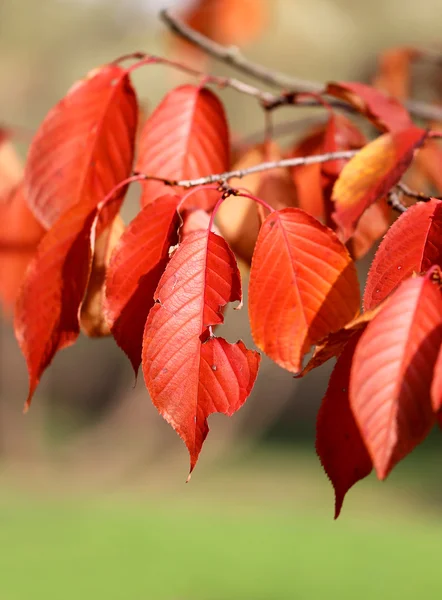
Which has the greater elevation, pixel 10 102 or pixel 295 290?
pixel 295 290

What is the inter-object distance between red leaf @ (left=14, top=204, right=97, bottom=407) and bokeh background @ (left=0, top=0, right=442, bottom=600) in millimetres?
2040

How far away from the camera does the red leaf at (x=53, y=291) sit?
2.33 ft

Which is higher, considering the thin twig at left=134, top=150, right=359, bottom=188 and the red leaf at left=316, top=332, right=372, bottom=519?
the thin twig at left=134, top=150, right=359, bottom=188

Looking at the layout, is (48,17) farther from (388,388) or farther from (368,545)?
(388,388)

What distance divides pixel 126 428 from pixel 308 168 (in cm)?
768

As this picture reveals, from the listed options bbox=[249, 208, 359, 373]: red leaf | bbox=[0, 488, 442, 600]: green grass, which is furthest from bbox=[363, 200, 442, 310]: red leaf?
bbox=[0, 488, 442, 600]: green grass

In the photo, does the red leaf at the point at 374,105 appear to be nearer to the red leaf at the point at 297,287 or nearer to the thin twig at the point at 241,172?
the thin twig at the point at 241,172

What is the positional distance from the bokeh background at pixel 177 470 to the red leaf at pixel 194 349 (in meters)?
2.14

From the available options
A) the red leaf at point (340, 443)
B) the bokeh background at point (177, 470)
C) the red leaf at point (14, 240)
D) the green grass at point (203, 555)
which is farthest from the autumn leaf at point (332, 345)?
the green grass at point (203, 555)

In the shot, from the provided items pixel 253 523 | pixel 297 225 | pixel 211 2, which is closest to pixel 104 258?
pixel 297 225

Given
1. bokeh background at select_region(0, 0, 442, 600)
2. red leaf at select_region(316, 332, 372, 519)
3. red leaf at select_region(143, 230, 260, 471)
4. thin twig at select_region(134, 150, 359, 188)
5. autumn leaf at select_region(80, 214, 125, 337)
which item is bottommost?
bokeh background at select_region(0, 0, 442, 600)

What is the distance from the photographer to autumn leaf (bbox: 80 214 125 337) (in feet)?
2.82

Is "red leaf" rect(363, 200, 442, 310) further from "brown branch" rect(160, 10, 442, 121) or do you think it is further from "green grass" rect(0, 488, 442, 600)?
"green grass" rect(0, 488, 442, 600)

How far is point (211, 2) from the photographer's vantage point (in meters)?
2.77
